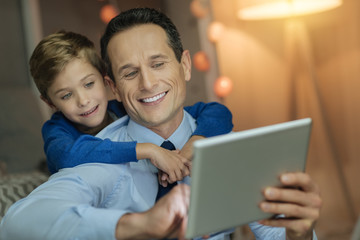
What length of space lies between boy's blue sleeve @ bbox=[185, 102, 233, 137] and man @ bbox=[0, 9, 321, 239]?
0.12 feet

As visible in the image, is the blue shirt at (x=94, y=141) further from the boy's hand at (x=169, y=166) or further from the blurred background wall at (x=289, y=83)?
the blurred background wall at (x=289, y=83)

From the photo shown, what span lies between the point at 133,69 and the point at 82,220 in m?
0.39

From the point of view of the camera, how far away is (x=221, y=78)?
2.70 m

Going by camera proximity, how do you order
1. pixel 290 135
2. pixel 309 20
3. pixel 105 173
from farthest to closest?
pixel 309 20 → pixel 105 173 → pixel 290 135

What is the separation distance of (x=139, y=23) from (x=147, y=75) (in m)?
0.12

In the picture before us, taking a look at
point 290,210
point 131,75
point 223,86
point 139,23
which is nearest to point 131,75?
point 131,75

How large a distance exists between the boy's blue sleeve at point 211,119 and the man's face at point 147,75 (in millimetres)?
81

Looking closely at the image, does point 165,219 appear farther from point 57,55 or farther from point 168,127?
point 57,55

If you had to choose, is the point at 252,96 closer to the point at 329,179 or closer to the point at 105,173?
the point at 329,179

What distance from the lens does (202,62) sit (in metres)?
2.72

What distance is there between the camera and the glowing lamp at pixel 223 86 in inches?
106

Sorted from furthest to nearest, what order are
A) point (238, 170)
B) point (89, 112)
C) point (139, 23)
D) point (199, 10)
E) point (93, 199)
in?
point (199, 10)
point (89, 112)
point (139, 23)
point (93, 199)
point (238, 170)

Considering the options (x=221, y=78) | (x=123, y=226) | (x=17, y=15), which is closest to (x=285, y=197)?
(x=123, y=226)

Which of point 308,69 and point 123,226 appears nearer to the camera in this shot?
point 123,226
